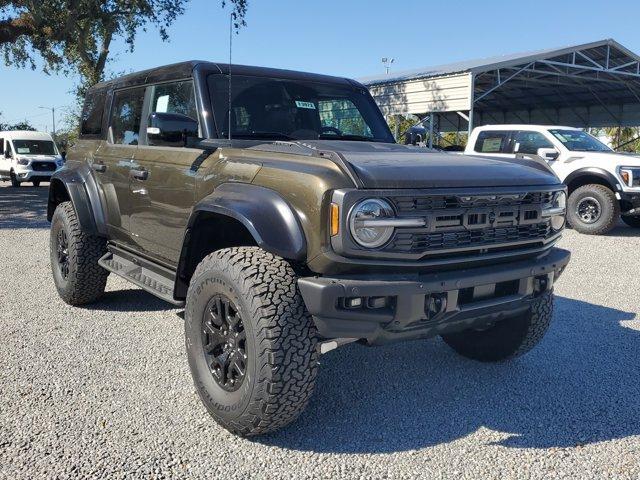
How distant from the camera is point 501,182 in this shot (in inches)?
121

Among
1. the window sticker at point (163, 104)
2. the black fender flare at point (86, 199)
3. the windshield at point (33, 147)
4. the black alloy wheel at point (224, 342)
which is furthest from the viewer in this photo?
Answer: the windshield at point (33, 147)

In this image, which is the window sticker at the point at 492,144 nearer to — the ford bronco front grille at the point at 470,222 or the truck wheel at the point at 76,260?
the truck wheel at the point at 76,260

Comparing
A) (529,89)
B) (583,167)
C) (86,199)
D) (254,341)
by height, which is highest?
(529,89)

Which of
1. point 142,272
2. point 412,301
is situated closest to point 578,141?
point 142,272

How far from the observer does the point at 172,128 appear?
3371 mm

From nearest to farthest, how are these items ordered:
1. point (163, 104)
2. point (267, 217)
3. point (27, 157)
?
1. point (267, 217)
2. point (163, 104)
3. point (27, 157)

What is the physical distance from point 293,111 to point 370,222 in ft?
5.55

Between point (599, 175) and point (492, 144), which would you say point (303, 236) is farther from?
point (492, 144)

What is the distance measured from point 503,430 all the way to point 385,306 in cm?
106

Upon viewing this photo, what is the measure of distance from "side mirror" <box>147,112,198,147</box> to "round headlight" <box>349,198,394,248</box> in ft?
4.35

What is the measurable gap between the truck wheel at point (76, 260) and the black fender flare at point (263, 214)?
2136 mm

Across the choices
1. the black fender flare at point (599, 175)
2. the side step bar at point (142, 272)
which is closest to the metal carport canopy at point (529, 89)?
the black fender flare at point (599, 175)

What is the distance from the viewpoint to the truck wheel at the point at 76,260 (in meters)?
4.92

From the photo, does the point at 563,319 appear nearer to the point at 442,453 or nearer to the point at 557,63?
the point at 442,453
